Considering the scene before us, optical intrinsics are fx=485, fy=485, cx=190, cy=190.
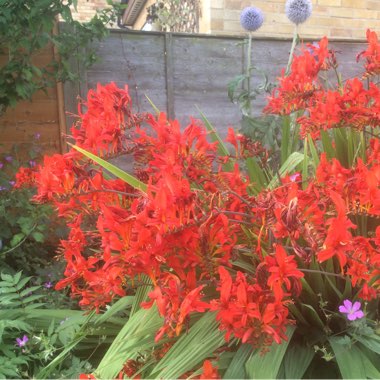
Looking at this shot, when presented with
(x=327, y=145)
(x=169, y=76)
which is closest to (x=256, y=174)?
(x=327, y=145)

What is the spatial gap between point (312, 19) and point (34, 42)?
9.51 feet

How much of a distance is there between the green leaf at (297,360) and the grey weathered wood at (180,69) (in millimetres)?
2991

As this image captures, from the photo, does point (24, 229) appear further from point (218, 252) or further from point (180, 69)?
point (180, 69)

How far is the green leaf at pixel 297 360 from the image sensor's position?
3.07ft

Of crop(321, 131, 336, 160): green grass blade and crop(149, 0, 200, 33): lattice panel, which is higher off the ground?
crop(149, 0, 200, 33): lattice panel

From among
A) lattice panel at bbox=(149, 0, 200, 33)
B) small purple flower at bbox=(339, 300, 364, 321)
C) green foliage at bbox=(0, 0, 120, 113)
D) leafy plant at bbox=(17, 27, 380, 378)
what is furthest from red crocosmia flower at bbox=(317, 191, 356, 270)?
lattice panel at bbox=(149, 0, 200, 33)

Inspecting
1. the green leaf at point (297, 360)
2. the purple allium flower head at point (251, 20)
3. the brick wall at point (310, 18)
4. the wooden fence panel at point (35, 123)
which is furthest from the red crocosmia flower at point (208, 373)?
the brick wall at point (310, 18)

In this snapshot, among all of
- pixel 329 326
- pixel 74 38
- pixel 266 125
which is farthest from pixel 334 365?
pixel 74 38

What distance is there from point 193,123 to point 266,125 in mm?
1202

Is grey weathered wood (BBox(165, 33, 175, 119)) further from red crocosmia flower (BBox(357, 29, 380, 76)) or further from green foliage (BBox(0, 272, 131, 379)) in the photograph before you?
green foliage (BBox(0, 272, 131, 379))

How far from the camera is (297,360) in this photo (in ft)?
3.22

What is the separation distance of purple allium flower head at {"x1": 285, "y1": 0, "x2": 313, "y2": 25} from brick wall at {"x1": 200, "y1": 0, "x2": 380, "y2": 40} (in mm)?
1052

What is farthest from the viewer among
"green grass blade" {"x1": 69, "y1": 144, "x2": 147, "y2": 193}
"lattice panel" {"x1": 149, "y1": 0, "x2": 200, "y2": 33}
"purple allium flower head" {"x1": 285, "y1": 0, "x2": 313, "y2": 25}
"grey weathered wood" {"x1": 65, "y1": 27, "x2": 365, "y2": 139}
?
"lattice panel" {"x1": 149, "y1": 0, "x2": 200, "y2": 33}

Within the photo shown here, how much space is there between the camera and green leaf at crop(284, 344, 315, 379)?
937 mm
